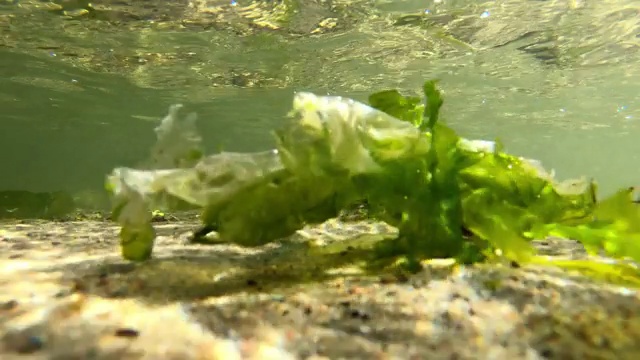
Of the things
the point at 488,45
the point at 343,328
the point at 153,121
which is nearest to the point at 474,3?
the point at 488,45

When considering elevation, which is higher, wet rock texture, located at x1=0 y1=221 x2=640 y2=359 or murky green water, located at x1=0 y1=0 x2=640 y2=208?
murky green water, located at x1=0 y1=0 x2=640 y2=208

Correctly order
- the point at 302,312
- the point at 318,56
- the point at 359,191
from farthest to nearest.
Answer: the point at 318,56, the point at 359,191, the point at 302,312

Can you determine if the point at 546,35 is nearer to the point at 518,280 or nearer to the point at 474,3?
the point at 474,3

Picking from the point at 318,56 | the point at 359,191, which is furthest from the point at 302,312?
the point at 318,56

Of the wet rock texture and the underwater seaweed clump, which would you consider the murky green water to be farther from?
the wet rock texture

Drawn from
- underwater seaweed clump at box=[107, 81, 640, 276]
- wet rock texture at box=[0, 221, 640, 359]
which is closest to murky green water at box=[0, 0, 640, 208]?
underwater seaweed clump at box=[107, 81, 640, 276]

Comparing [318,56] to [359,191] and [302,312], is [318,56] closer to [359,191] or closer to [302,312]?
[359,191]
